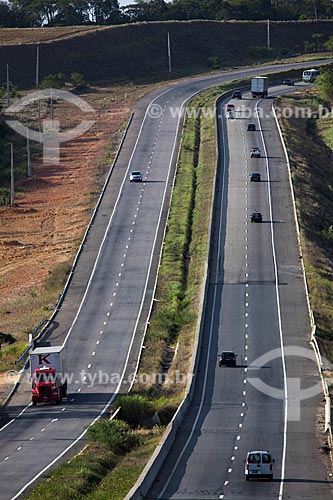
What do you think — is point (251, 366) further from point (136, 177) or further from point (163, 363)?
point (136, 177)

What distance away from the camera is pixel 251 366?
6291cm

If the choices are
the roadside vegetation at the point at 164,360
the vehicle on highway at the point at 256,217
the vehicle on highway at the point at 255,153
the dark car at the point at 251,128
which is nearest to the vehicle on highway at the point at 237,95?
the dark car at the point at 251,128

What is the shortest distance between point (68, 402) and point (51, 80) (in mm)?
110751

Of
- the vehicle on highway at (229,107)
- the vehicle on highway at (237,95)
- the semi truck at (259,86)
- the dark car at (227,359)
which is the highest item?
the semi truck at (259,86)

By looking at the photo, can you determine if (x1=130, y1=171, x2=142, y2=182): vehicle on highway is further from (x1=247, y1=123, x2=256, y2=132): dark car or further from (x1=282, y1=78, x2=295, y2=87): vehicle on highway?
(x1=282, y1=78, x2=295, y2=87): vehicle on highway

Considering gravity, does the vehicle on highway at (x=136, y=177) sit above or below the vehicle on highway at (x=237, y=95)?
below

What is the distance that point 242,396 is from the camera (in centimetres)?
5759

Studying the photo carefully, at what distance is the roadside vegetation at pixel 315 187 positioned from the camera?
75062 millimetres

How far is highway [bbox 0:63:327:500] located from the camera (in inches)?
1850

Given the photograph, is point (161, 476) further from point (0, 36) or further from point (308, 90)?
point (0, 36)

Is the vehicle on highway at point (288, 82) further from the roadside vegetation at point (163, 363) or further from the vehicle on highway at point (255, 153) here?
the vehicle on highway at point (255, 153)

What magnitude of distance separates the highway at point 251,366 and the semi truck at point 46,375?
288 inches

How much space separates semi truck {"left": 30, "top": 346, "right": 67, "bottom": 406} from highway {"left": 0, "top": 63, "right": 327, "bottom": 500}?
626mm

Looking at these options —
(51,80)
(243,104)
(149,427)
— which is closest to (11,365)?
(149,427)
